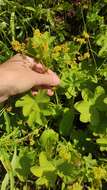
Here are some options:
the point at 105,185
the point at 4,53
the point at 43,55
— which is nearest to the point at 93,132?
the point at 105,185

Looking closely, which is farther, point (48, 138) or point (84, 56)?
point (84, 56)

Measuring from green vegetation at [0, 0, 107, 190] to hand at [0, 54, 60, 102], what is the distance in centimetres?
8

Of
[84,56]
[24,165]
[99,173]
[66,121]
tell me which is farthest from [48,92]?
[99,173]

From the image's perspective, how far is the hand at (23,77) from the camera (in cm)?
301

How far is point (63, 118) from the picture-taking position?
3.40 meters

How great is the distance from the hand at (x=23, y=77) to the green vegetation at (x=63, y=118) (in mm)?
78

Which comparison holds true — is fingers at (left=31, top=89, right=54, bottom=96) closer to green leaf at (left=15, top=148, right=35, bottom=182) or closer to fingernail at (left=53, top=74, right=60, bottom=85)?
fingernail at (left=53, top=74, right=60, bottom=85)

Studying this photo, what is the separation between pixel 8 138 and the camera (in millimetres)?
3463

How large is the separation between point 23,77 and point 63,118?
474mm

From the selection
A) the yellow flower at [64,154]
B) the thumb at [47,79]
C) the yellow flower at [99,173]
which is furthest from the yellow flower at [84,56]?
the yellow flower at [99,173]

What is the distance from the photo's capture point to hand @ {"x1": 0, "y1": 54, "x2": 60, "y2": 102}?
301 centimetres

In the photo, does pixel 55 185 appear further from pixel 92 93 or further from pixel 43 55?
pixel 43 55

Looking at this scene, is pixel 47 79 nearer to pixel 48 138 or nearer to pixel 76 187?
pixel 48 138

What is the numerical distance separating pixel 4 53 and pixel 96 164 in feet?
3.63
